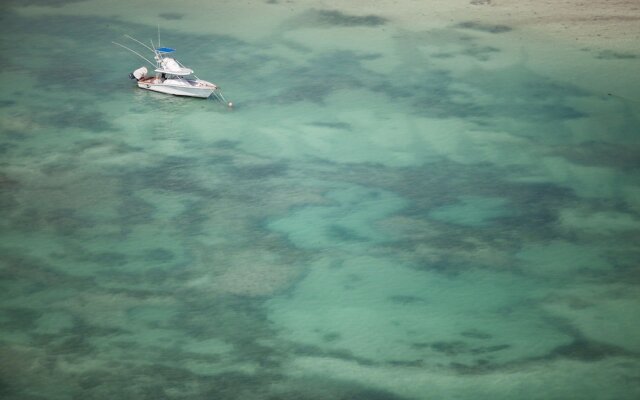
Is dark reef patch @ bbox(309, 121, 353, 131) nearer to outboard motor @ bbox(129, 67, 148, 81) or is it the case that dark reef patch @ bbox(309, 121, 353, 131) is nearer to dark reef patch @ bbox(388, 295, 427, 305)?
outboard motor @ bbox(129, 67, 148, 81)

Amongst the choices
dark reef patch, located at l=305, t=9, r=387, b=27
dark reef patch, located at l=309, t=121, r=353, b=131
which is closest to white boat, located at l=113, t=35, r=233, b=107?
dark reef patch, located at l=309, t=121, r=353, b=131

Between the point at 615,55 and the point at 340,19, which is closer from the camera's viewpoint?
the point at 615,55

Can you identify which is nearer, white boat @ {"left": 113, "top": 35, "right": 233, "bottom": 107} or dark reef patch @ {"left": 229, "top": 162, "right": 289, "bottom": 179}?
dark reef patch @ {"left": 229, "top": 162, "right": 289, "bottom": 179}

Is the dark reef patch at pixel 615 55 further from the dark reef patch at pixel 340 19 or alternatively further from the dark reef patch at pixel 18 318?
the dark reef patch at pixel 18 318

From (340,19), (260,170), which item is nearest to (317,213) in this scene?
(260,170)

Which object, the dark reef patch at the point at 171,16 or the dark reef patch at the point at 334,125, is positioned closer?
the dark reef patch at the point at 334,125

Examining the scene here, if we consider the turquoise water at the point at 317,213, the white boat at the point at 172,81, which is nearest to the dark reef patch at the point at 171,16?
the turquoise water at the point at 317,213

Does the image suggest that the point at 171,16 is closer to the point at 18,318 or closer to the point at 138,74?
the point at 138,74
